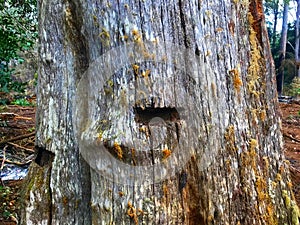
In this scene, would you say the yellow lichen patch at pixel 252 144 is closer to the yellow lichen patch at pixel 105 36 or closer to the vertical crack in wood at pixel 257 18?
the vertical crack in wood at pixel 257 18

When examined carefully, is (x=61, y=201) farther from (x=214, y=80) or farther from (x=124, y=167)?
(x=214, y=80)

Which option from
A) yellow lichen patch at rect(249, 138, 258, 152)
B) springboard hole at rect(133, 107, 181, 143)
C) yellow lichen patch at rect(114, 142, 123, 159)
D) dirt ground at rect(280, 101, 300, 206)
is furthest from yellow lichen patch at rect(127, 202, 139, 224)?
dirt ground at rect(280, 101, 300, 206)

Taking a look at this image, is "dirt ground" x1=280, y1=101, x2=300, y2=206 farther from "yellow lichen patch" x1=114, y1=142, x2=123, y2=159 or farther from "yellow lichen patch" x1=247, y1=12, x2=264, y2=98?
"yellow lichen patch" x1=114, y1=142, x2=123, y2=159

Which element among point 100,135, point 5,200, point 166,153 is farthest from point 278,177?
point 5,200

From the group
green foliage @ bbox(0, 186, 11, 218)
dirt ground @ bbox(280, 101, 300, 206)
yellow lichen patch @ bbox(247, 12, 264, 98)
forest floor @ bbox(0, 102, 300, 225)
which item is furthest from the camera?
dirt ground @ bbox(280, 101, 300, 206)

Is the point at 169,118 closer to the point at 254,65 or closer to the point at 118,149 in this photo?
the point at 118,149

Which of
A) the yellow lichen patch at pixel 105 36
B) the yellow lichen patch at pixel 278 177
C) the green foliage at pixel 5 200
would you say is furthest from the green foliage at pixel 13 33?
the yellow lichen patch at pixel 278 177

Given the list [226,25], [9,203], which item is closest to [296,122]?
[9,203]
